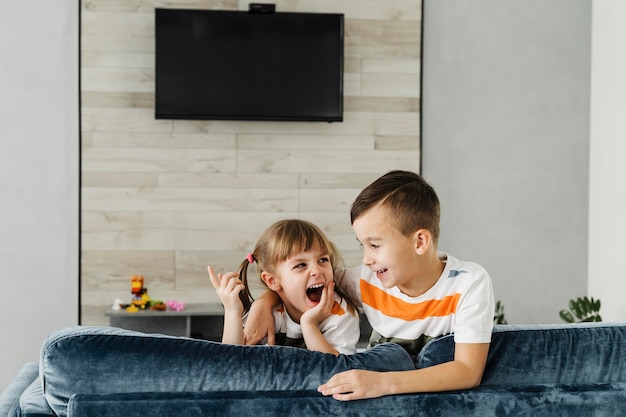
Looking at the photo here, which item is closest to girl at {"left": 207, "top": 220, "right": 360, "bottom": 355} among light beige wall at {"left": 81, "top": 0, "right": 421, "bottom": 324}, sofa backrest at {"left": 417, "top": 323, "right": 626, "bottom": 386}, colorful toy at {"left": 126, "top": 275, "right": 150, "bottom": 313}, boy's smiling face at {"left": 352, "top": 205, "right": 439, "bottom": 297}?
boy's smiling face at {"left": 352, "top": 205, "right": 439, "bottom": 297}

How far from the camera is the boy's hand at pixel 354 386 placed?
1.32m

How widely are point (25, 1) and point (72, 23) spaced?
0.28 meters

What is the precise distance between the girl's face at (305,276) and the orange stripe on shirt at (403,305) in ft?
0.34

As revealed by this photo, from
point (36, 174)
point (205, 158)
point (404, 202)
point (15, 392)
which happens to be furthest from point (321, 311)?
point (36, 174)

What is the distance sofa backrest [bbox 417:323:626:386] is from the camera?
4.78 ft

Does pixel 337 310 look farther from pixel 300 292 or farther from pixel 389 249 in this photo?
pixel 389 249

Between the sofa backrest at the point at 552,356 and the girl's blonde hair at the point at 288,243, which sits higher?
the girl's blonde hair at the point at 288,243

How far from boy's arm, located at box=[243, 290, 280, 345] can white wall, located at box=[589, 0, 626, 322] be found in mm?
2720

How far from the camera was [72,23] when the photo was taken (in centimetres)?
411

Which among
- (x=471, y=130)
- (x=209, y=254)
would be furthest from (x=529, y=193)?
(x=209, y=254)

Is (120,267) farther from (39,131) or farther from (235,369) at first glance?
(235,369)

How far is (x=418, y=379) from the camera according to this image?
139 cm

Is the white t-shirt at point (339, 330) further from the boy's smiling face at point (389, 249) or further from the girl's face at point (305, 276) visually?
the boy's smiling face at point (389, 249)

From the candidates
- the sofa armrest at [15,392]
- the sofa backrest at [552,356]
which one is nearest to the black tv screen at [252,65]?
the sofa armrest at [15,392]
